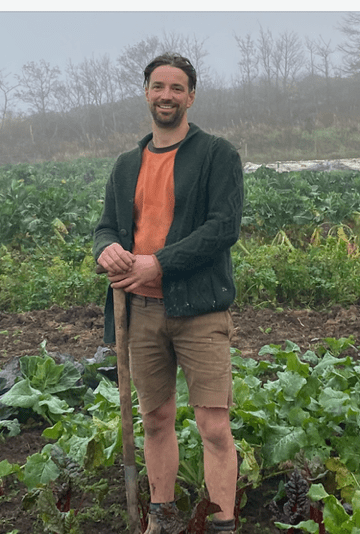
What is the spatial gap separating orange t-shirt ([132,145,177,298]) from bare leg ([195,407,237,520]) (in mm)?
497

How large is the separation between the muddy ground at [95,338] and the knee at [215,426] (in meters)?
0.66

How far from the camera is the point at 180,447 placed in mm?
2869

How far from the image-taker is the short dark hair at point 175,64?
7.61ft

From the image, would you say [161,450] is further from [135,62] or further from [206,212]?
[135,62]

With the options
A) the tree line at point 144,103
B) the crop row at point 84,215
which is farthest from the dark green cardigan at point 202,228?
the tree line at point 144,103

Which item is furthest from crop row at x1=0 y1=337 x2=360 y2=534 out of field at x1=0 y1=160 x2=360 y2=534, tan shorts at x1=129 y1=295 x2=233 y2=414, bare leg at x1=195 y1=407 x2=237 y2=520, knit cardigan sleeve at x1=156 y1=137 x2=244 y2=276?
knit cardigan sleeve at x1=156 y1=137 x2=244 y2=276

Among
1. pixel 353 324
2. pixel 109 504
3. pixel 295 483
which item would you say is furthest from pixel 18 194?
pixel 295 483

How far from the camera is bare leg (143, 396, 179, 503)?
247 cm

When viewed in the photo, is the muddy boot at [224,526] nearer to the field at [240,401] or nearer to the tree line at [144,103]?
the field at [240,401]

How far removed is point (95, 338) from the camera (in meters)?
5.51

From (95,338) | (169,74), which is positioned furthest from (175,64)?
(95,338)

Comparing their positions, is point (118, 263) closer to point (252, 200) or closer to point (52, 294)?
point (52, 294)

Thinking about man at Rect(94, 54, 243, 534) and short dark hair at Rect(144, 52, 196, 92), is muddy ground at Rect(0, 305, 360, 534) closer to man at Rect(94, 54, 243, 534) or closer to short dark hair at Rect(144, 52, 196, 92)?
man at Rect(94, 54, 243, 534)

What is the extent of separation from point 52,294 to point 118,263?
15.8ft
